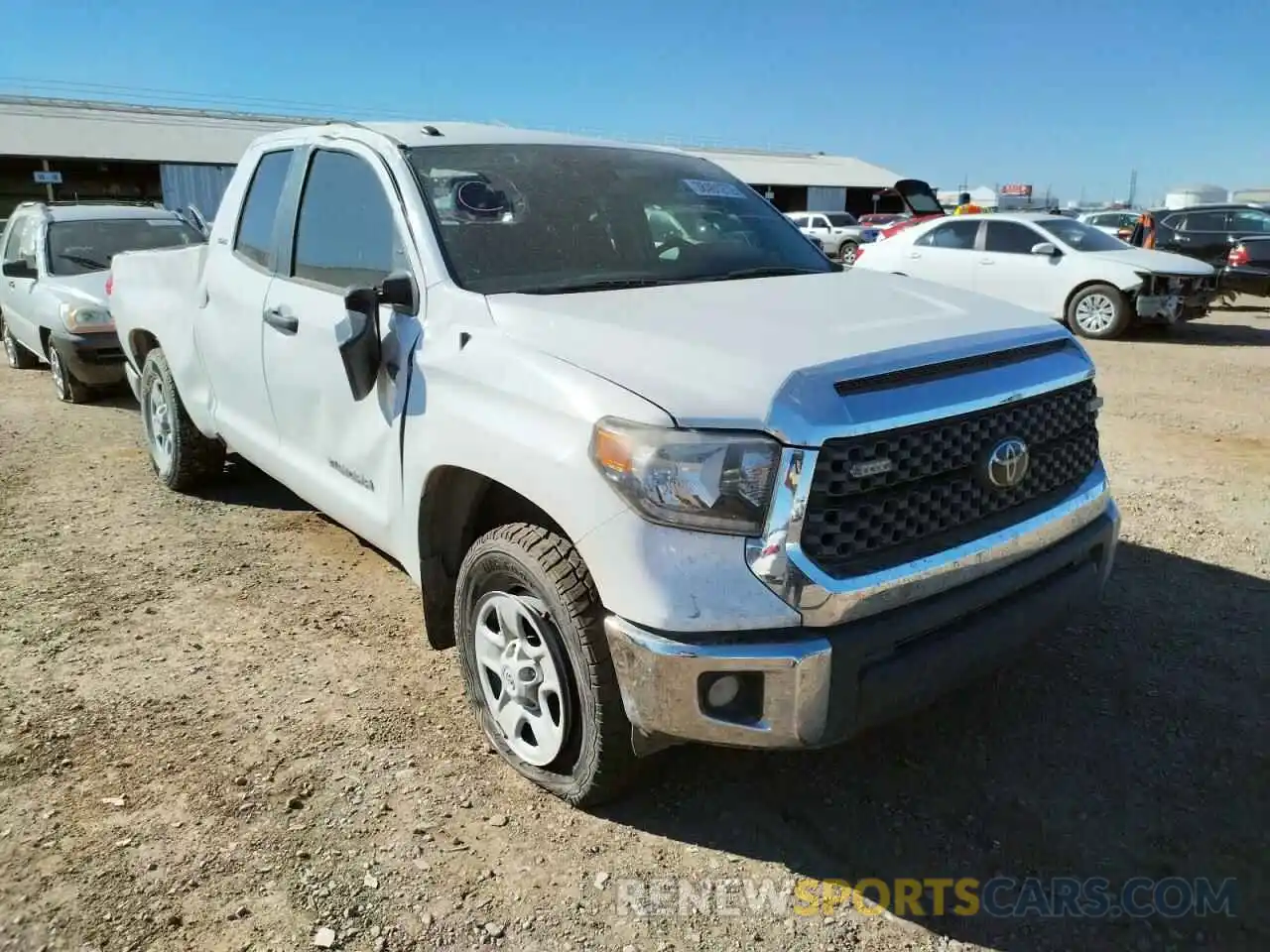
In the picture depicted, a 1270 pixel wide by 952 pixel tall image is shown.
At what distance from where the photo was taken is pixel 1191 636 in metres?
3.75

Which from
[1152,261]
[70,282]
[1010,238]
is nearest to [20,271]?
[70,282]

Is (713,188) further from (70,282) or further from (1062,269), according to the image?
(1062,269)

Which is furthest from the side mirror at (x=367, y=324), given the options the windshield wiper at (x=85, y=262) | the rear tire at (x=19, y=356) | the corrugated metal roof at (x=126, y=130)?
the corrugated metal roof at (x=126, y=130)

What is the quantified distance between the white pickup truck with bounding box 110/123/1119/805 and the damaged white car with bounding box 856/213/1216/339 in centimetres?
955

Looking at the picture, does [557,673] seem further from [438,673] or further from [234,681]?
[234,681]

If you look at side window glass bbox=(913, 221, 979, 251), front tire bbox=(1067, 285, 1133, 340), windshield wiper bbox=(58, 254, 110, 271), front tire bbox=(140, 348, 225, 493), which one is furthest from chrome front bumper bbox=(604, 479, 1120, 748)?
side window glass bbox=(913, 221, 979, 251)

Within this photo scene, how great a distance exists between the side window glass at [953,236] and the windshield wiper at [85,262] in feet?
33.9

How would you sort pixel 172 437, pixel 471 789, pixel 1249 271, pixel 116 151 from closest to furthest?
pixel 471 789, pixel 172 437, pixel 1249 271, pixel 116 151

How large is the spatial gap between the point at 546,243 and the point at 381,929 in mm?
2138

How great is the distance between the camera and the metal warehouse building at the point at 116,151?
33219 millimetres

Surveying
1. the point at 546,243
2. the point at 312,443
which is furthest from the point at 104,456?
the point at 546,243

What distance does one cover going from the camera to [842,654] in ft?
7.21

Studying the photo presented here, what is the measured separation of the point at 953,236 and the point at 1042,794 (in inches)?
466

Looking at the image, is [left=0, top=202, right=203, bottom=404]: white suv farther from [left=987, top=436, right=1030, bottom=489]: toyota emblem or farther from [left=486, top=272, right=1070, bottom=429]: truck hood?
[left=987, top=436, right=1030, bottom=489]: toyota emblem
